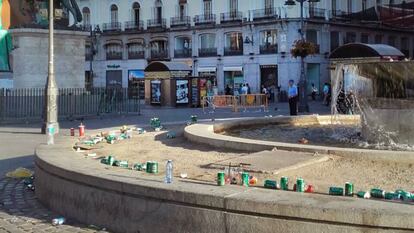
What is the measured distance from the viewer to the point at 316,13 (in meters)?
60.8

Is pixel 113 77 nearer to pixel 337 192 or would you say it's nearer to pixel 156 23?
pixel 156 23

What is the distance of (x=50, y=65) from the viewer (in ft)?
62.9

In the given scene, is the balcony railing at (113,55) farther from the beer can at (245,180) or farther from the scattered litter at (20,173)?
the beer can at (245,180)

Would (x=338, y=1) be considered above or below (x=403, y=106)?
above

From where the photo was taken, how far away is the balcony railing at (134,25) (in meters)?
72.0

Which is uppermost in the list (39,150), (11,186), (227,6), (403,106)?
(227,6)

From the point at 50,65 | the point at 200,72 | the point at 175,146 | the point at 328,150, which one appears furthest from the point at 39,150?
the point at 200,72

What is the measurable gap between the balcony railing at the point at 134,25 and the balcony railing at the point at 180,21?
15.1ft

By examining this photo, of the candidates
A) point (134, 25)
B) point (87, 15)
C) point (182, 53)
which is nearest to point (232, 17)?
point (182, 53)

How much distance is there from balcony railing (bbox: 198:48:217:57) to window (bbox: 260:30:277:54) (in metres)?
5.79

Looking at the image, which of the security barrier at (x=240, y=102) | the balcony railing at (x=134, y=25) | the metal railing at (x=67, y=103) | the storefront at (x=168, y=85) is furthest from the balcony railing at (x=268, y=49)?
the metal railing at (x=67, y=103)

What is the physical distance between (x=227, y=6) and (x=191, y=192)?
60.7 metres

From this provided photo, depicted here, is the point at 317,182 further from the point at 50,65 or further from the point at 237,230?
the point at 50,65

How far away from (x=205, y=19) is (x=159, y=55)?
727 centimetres
